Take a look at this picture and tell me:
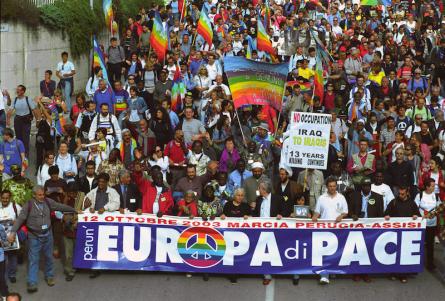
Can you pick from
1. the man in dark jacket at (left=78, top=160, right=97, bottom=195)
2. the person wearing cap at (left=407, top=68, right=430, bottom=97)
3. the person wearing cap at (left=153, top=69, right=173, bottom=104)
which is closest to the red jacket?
the man in dark jacket at (left=78, top=160, right=97, bottom=195)

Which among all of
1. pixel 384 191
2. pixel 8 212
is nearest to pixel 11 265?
pixel 8 212

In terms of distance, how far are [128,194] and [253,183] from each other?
Result: 80.1 inches

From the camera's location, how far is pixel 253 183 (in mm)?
14398

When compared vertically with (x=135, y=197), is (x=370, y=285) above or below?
below

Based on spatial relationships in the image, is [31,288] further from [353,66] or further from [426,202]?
[353,66]

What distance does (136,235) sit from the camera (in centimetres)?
1330

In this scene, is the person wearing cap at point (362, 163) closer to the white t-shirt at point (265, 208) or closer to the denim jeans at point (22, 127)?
the white t-shirt at point (265, 208)

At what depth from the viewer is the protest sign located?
13242mm

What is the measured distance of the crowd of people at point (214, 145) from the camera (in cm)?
1349

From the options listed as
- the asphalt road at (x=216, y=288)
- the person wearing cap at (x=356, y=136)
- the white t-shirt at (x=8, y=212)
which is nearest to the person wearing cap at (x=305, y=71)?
the person wearing cap at (x=356, y=136)

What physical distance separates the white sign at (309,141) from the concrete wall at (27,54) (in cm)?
967

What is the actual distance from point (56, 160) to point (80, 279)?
2.60 meters

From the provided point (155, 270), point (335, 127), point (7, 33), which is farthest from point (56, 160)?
point (7, 33)

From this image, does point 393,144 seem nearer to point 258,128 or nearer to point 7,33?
point 258,128
